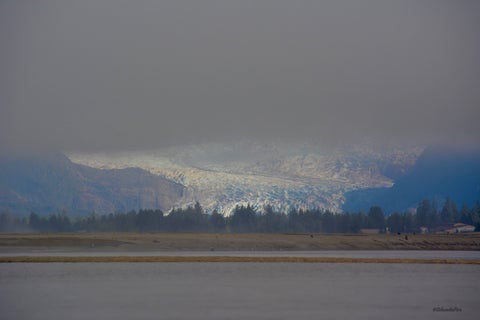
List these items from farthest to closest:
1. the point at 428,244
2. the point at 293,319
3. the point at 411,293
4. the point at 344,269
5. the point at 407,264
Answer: the point at 428,244, the point at 407,264, the point at 344,269, the point at 411,293, the point at 293,319

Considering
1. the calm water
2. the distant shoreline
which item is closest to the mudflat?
the distant shoreline

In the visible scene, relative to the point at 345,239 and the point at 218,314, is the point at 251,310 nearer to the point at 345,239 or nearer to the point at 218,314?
the point at 218,314

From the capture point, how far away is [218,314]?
44375 mm

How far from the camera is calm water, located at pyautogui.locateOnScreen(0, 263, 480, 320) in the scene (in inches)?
1783

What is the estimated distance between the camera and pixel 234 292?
57031 millimetres

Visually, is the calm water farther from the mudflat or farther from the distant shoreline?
the mudflat

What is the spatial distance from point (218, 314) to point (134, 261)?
5372 centimetres

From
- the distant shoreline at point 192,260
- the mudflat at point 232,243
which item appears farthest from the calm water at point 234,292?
the mudflat at point 232,243

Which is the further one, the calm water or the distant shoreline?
the distant shoreline

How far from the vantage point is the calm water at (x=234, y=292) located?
45.3 m

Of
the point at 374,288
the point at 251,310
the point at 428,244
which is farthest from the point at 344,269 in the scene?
the point at 428,244

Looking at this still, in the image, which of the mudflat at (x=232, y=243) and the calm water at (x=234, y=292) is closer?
the calm water at (x=234, y=292)

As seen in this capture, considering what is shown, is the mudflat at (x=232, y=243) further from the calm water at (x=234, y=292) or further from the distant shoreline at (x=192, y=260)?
the calm water at (x=234, y=292)

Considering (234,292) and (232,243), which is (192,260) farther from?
(232,243)
